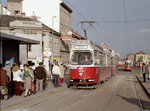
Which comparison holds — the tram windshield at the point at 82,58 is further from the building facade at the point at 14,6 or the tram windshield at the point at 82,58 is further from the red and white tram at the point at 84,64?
the building facade at the point at 14,6

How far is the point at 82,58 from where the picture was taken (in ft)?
58.9

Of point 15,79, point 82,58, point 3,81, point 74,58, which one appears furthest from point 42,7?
point 3,81

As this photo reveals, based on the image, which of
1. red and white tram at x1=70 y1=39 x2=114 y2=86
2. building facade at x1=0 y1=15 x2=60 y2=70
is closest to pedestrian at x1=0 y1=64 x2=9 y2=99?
red and white tram at x1=70 y1=39 x2=114 y2=86

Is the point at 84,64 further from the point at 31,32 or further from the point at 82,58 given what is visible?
the point at 31,32

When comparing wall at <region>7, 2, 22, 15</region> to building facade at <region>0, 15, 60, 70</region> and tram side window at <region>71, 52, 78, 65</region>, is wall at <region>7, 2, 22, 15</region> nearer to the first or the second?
building facade at <region>0, 15, 60, 70</region>

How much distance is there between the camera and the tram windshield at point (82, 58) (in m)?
17.8

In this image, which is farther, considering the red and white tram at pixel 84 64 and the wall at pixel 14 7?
the wall at pixel 14 7

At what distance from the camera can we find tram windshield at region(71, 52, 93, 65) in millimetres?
17808

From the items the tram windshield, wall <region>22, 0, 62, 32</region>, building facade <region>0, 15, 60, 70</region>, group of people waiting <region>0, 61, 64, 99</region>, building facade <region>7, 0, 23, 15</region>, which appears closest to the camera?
group of people waiting <region>0, 61, 64, 99</region>

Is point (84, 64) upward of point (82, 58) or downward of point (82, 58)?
downward

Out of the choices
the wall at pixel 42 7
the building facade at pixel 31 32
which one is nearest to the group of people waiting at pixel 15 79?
the building facade at pixel 31 32

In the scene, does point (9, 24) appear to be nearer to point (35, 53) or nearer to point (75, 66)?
point (35, 53)

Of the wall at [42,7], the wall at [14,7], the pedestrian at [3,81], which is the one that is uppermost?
the wall at [14,7]

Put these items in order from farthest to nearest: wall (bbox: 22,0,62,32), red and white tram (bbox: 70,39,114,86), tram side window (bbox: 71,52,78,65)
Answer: wall (bbox: 22,0,62,32)
tram side window (bbox: 71,52,78,65)
red and white tram (bbox: 70,39,114,86)
